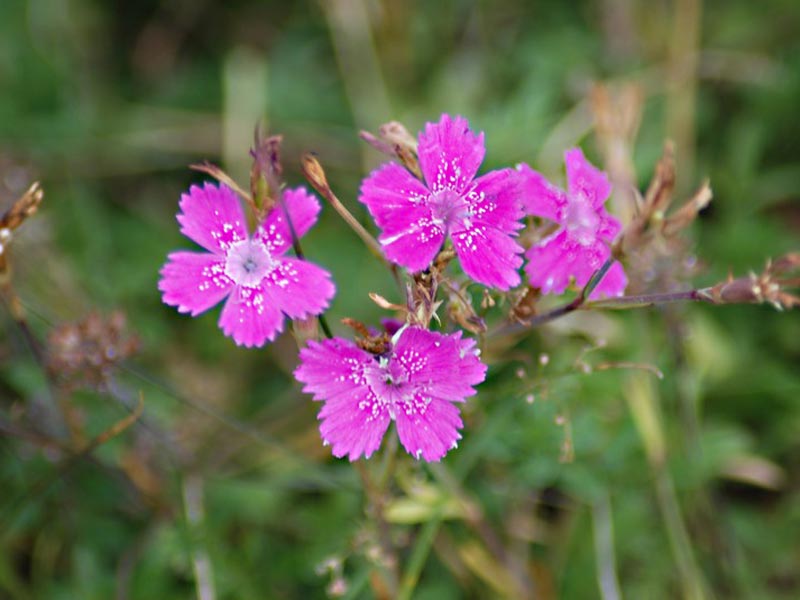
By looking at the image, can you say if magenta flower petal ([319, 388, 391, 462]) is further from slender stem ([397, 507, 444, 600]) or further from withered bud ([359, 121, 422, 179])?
slender stem ([397, 507, 444, 600])

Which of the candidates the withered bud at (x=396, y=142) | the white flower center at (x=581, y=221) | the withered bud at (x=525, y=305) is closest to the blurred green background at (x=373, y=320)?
the withered bud at (x=525, y=305)

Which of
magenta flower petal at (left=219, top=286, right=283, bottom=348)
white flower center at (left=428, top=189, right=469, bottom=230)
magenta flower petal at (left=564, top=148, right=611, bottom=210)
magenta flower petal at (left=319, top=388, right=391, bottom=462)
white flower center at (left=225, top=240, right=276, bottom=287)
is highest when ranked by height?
magenta flower petal at (left=564, top=148, right=611, bottom=210)

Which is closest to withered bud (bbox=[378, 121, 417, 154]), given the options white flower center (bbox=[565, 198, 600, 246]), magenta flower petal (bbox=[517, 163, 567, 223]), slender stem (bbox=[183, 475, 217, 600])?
magenta flower petal (bbox=[517, 163, 567, 223])

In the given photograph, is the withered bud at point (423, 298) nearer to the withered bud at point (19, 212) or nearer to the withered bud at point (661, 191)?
the withered bud at point (661, 191)

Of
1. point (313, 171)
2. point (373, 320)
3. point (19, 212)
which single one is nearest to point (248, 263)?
point (313, 171)

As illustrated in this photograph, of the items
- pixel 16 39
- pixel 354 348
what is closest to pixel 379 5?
pixel 16 39

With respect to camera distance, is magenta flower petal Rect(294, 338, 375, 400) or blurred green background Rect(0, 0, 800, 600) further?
blurred green background Rect(0, 0, 800, 600)
